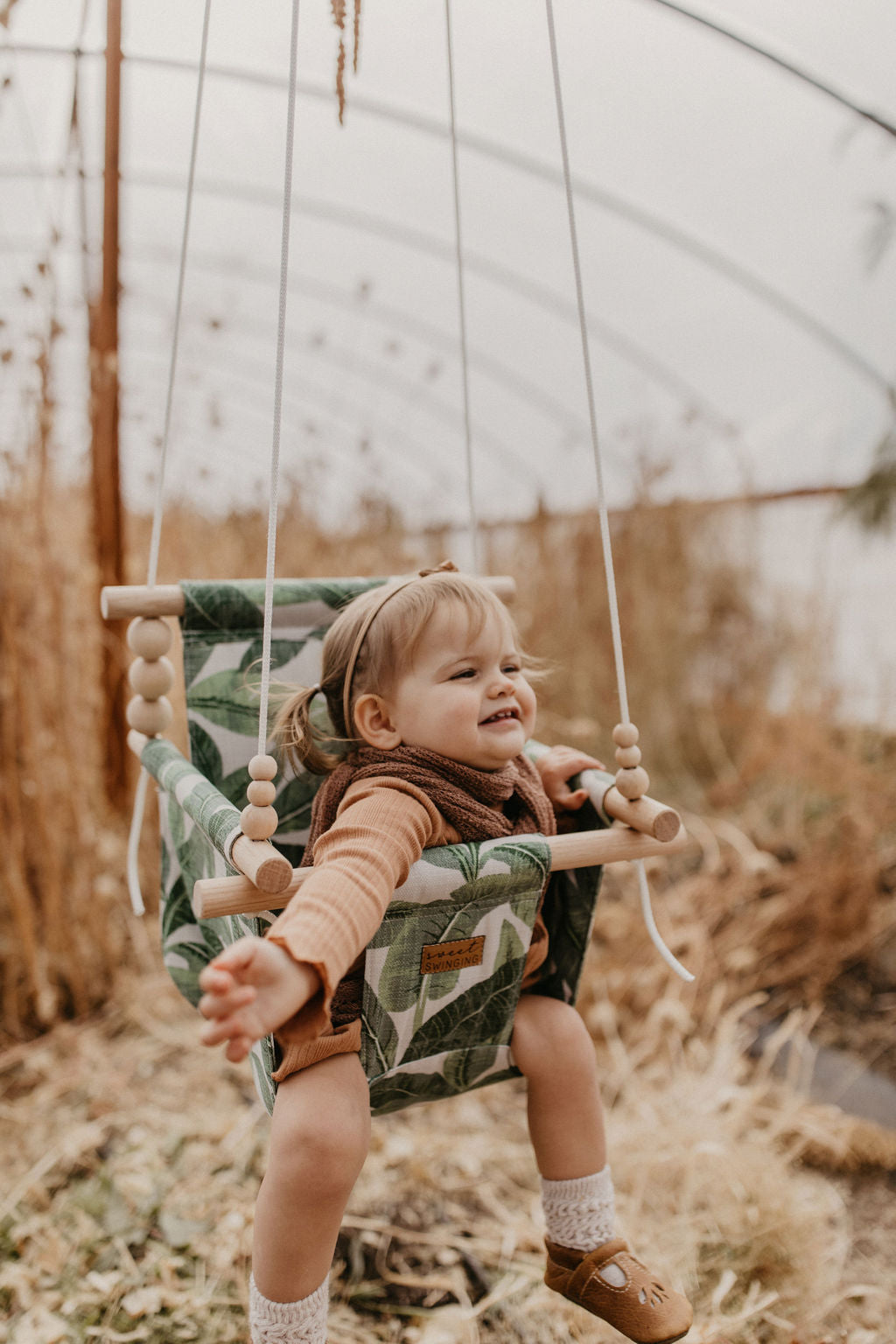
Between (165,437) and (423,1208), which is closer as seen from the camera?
(165,437)

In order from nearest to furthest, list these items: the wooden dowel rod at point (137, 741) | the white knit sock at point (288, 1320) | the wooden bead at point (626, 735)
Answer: the white knit sock at point (288, 1320)
the wooden bead at point (626, 735)
the wooden dowel rod at point (137, 741)

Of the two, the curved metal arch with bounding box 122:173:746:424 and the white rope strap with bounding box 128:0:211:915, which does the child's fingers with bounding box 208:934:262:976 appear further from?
the curved metal arch with bounding box 122:173:746:424

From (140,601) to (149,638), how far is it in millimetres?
60

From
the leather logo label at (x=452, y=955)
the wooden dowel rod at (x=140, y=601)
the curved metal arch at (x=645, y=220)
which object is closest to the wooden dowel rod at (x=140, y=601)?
the wooden dowel rod at (x=140, y=601)

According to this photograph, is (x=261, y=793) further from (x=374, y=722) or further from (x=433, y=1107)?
(x=433, y=1107)

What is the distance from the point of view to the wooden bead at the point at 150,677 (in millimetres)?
1522

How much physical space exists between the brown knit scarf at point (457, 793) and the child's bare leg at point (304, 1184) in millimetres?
281

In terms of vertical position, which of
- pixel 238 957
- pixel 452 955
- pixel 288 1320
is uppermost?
pixel 238 957

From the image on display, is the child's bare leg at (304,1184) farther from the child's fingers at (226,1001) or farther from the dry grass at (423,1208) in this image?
the dry grass at (423,1208)

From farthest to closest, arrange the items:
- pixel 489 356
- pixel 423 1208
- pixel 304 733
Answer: pixel 489 356, pixel 423 1208, pixel 304 733

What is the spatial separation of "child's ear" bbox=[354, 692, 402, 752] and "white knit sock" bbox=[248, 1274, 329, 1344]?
0.65 metres

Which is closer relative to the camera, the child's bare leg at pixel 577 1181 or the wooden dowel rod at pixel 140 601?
the child's bare leg at pixel 577 1181

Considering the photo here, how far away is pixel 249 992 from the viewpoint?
765 mm

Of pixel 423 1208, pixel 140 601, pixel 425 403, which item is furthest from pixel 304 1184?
pixel 425 403
